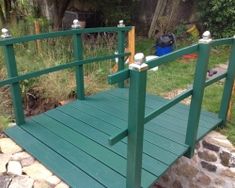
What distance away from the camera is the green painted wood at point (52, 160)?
2246 millimetres

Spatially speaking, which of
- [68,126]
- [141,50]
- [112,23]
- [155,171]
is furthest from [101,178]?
[112,23]

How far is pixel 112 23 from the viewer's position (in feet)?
26.6

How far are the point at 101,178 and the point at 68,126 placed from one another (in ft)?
2.95

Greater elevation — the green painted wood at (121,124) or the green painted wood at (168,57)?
the green painted wood at (168,57)

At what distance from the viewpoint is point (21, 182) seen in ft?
7.41

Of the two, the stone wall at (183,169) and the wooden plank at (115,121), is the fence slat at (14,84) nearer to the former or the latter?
the stone wall at (183,169)

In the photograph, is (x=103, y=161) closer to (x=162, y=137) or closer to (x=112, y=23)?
(x=162, y=137)

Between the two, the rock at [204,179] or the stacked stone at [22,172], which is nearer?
the stacked stone at [22,172]

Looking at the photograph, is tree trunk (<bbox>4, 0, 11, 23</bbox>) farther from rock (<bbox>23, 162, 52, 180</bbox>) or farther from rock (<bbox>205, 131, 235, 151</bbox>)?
rock (<bbox>205, 131, 235, 151</bbox>)

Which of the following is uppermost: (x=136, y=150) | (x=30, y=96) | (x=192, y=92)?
(x=192, y=92)

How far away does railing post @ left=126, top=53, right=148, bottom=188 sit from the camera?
1680 millimetres

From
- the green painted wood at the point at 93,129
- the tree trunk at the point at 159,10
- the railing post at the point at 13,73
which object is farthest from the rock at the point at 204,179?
the tree trunk at the point at 159,10

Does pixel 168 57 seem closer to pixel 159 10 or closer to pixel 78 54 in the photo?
pixel 78 54

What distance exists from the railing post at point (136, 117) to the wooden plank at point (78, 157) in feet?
0.75
